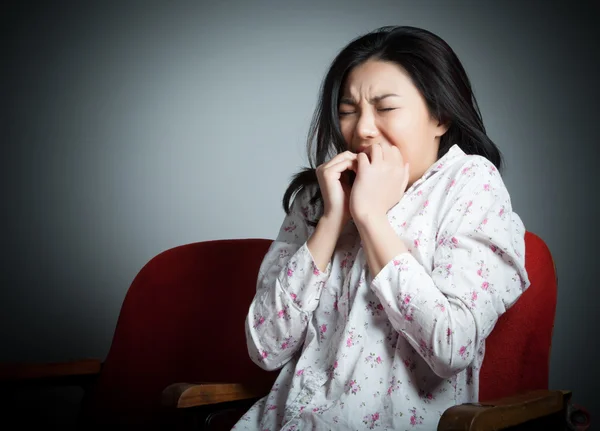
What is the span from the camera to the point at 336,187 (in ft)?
4.95

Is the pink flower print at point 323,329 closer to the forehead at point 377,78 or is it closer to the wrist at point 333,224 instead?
the wrist at point 333,224

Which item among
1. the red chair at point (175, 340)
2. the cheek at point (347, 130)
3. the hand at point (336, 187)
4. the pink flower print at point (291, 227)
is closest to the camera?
the hand at point (336, 187)

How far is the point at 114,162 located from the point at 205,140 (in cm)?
34

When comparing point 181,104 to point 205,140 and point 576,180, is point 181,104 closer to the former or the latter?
point 205,140

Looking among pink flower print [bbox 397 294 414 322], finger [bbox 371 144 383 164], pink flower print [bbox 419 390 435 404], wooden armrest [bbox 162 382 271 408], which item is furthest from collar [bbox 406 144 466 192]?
wooden armrest [bbox 162 382 271 408]

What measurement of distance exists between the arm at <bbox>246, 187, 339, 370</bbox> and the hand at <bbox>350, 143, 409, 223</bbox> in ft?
0.31

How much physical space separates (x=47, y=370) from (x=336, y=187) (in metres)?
0.86

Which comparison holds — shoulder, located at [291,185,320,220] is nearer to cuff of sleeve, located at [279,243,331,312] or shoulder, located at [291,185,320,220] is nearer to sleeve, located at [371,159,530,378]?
cuff of sleeve, located at [279,243,331,312]

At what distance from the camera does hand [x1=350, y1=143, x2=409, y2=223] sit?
1431mm

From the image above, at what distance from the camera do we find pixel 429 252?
1441 mm

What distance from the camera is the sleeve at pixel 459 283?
128cm

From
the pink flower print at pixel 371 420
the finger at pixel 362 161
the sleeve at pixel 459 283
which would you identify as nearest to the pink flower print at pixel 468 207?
the sleeve at pixel 459 283

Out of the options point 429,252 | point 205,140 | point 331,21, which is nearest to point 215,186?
point 205,140

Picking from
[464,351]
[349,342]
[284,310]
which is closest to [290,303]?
[284,310]
